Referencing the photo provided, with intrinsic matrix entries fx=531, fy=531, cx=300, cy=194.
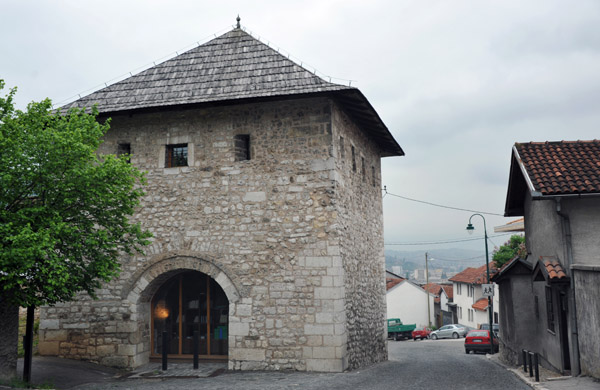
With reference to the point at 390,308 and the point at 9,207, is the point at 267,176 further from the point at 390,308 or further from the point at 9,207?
the point at 390,308

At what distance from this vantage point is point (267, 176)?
12.7 m

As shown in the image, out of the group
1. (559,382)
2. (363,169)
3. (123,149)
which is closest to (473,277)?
(363,169)

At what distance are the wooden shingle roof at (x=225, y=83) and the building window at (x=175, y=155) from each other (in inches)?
44.2

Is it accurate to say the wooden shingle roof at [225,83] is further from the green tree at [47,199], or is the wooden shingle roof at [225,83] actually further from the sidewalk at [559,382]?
the sidewalk at [559,382]

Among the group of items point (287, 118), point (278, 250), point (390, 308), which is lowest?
point (390, 308)

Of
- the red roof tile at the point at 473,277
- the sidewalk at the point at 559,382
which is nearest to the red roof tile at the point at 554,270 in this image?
the sidewalk at the point at 559,382

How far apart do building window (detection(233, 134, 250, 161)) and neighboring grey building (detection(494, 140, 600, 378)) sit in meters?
6.40

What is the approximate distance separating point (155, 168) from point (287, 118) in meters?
3.56

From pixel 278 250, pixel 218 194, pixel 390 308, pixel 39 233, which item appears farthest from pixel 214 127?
pixel 390 308

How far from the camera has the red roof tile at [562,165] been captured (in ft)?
35.3

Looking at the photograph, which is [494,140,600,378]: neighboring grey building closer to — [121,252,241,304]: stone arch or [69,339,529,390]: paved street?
[69,339,529,390]: paved street

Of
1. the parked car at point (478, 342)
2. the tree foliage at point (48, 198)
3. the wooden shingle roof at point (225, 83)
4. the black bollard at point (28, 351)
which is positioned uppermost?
the wooden shingle roof at point (225, 83)

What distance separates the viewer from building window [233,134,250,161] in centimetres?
1305

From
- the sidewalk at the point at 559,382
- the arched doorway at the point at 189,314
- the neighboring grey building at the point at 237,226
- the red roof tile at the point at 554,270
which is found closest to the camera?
the sidewalk at the point at 559,382
